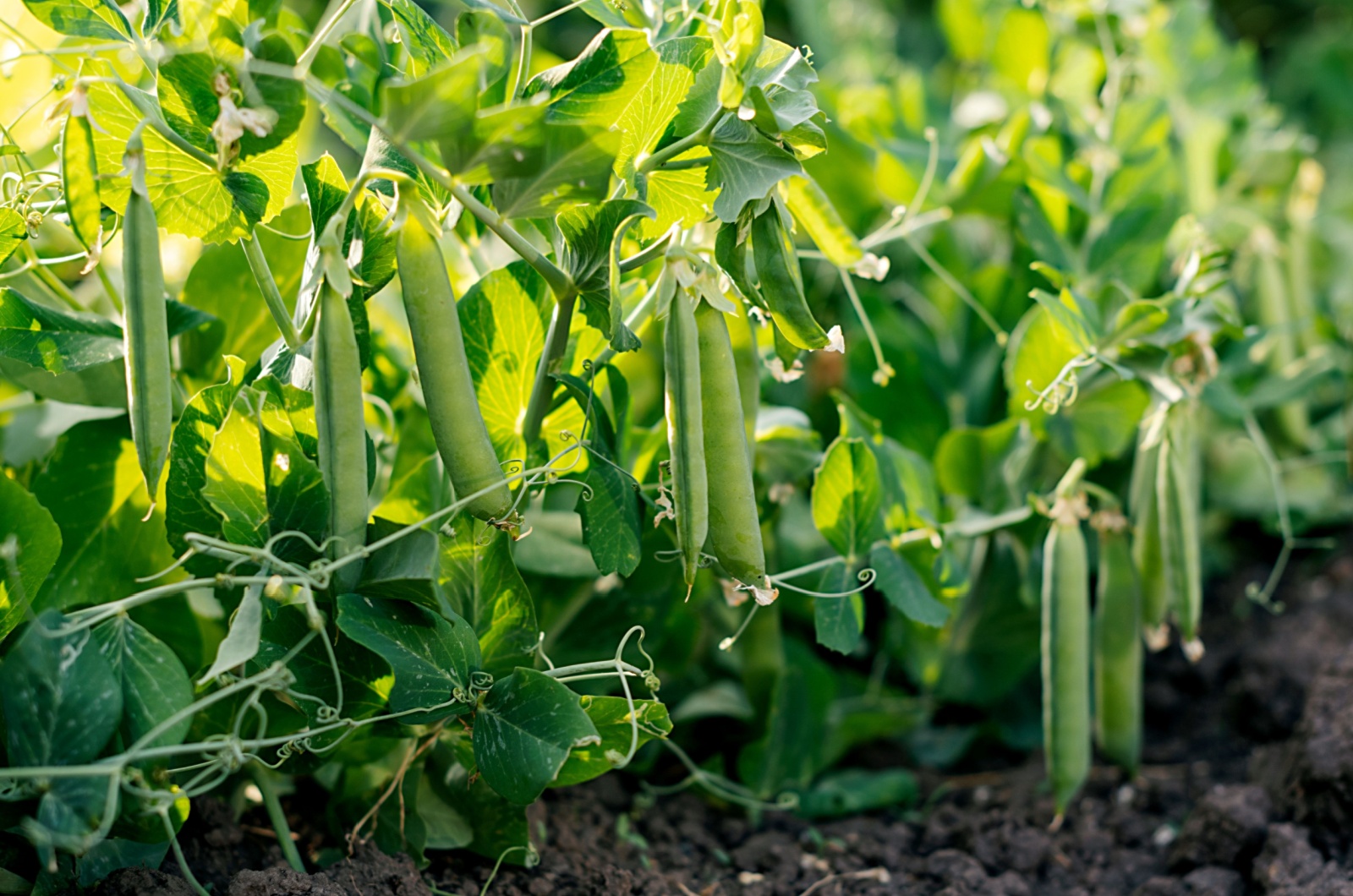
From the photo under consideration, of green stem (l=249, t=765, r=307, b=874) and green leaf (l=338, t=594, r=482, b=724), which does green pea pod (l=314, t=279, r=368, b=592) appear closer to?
green leaf (l=338, t=594, r=482, b=724)

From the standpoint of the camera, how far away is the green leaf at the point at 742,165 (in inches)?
36.9

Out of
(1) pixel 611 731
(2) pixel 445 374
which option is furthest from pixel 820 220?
(1) pixel 611 731

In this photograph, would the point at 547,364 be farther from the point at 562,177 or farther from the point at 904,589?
the point at 904,589

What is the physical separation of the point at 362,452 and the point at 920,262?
1.49m

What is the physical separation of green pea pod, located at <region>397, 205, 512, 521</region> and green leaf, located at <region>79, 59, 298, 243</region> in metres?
0.17

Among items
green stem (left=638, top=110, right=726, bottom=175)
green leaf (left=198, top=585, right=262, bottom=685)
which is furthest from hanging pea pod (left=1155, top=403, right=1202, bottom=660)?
green leaf (left=198, top=585, right=262, bottom=685)

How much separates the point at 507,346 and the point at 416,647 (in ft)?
1.05

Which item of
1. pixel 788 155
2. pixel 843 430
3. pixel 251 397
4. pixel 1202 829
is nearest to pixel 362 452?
pixel 251 397

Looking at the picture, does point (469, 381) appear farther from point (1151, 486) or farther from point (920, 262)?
point (920, 262)

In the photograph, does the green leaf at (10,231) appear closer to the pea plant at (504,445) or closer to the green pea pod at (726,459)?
the pea plant at (504,445)

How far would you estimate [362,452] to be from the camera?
94 cm

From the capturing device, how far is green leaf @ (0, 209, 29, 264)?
3.39ft

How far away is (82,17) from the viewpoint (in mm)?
981

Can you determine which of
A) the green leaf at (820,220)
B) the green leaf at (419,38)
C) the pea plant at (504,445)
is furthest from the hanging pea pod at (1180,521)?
the green leaf at (419,38)
